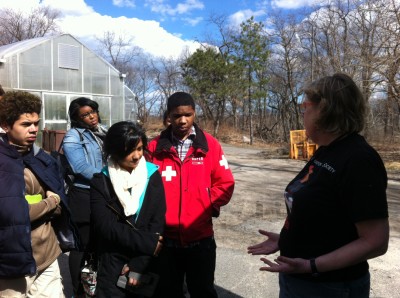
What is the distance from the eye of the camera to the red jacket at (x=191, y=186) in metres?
2.55

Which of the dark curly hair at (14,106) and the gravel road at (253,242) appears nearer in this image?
the dark curly hair at (14,106)

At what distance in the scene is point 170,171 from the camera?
2607mm

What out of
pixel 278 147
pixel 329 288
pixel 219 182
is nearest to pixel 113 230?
pixel 219 182

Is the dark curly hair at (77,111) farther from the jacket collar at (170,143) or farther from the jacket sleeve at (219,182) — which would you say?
the jacket sleeve at (219,182)

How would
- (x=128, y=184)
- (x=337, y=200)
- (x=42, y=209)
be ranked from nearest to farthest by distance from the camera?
(x=337, y=200)
(x=128, y=184)
(x=42, y=209)

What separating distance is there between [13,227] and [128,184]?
2.30 feet

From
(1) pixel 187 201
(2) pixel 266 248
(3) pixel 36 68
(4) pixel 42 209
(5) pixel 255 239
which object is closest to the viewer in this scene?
(2) pixel 266 248

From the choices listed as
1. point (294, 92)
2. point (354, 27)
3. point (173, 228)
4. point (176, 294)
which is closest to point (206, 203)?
point (173, 228)

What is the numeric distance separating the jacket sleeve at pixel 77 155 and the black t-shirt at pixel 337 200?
2057 mm

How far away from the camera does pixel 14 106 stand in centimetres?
237

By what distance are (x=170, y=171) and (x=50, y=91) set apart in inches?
630

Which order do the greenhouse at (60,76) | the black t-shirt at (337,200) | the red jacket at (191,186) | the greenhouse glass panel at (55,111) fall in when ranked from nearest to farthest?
the black t-shirt at (337,200) < the red jacket at (191,186) < the greenhouse at (60,76) < the greenhouse glass panel at (55,111)

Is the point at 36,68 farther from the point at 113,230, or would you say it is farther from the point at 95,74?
the point at 113,230


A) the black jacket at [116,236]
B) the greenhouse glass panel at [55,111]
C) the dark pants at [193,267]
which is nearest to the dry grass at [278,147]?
the greenhouse glass panel at [55,111]
